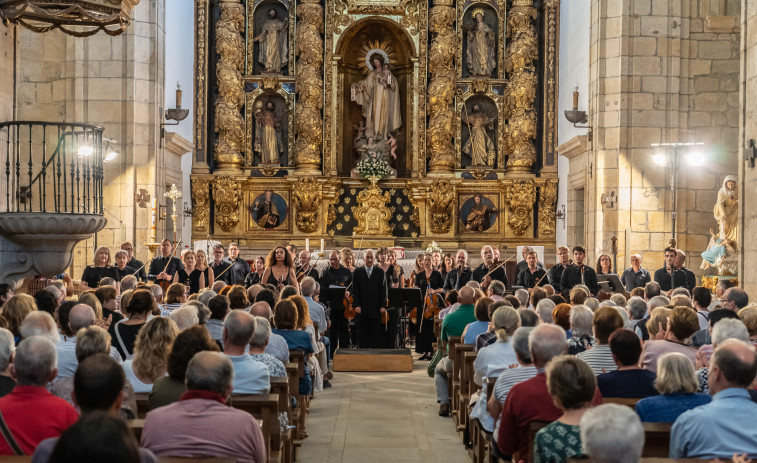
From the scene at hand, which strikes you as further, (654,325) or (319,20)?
(319,20)

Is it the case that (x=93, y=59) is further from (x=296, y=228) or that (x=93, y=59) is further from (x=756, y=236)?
(x=756, y=236)

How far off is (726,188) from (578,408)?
9.53 meters

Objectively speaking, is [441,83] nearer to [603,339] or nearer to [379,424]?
[379,424]

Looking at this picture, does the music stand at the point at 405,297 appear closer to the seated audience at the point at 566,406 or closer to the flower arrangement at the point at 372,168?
the flower arrangement at the point at 372,168

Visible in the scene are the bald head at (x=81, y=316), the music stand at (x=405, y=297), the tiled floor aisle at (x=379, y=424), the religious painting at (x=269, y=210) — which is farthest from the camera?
the religious painting at (x=269, y=210)

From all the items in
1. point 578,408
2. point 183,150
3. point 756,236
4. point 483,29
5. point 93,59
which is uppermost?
point 483,29

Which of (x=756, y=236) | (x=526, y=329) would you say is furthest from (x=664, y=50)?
(x=526, y=329)

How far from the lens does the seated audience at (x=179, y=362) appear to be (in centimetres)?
445

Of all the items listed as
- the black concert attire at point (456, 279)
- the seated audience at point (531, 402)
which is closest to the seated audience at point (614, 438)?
the seated audience at point (531, 402)

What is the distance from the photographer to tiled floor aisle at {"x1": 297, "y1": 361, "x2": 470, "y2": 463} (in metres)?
7.43

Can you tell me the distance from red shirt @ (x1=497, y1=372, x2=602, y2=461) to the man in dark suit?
824 centimetres

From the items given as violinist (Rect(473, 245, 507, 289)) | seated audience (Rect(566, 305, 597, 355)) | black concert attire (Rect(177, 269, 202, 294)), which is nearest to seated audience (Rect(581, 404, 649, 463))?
seated audience (Rect(566, 305, 597, 355))

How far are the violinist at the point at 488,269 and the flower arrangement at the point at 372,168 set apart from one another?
21.3 feet

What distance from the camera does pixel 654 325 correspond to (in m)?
6.53
